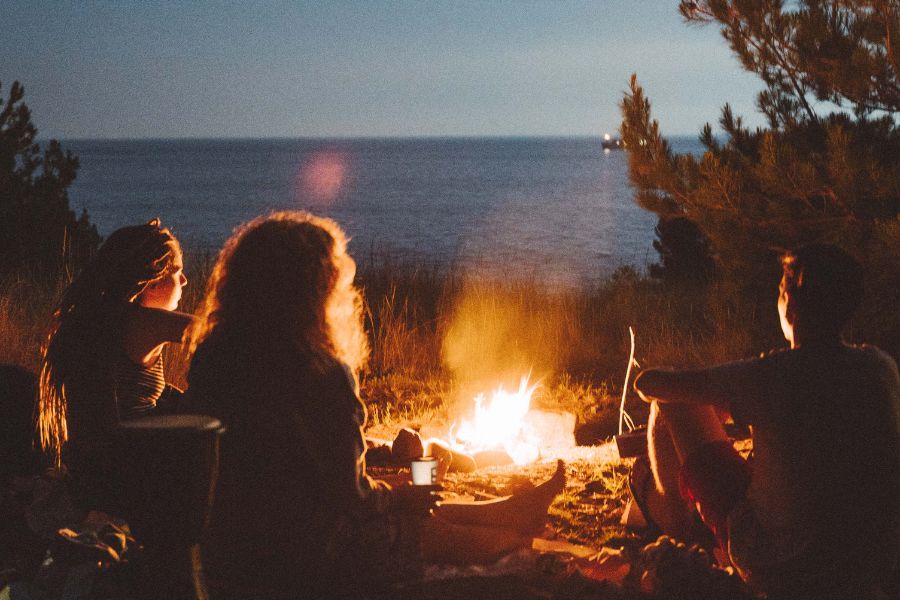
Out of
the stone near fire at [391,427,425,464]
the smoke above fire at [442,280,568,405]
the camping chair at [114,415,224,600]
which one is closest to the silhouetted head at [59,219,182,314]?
the camping chair at [114,415,224,600]

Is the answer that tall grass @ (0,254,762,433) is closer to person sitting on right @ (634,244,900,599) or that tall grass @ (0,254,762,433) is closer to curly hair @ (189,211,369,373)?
curly hair @ (189,211,369,373)

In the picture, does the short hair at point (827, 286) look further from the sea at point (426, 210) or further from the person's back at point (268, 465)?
the sea at point (426, 210)

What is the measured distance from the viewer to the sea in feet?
73.0

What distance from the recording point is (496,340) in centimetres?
824

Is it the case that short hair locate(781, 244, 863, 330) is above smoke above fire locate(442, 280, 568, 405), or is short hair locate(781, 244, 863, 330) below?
above

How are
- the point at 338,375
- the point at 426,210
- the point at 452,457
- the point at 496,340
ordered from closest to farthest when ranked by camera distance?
the point at 338,375, the point at 452,457, the point at 496,340, the point at 426,210

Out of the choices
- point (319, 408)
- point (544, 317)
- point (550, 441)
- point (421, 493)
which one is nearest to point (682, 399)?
point (421, 493)

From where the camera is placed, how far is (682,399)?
2.76m

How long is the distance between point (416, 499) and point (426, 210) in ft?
146

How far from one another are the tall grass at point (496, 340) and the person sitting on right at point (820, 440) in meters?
3.55

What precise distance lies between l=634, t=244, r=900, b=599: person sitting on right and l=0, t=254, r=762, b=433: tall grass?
3.55 metres

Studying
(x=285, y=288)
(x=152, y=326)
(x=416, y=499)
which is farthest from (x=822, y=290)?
(x=152, y=326)

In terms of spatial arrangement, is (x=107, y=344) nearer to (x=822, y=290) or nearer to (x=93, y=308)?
(x=93, y=308)

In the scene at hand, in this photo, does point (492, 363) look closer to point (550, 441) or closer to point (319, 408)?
point (550, 441)
